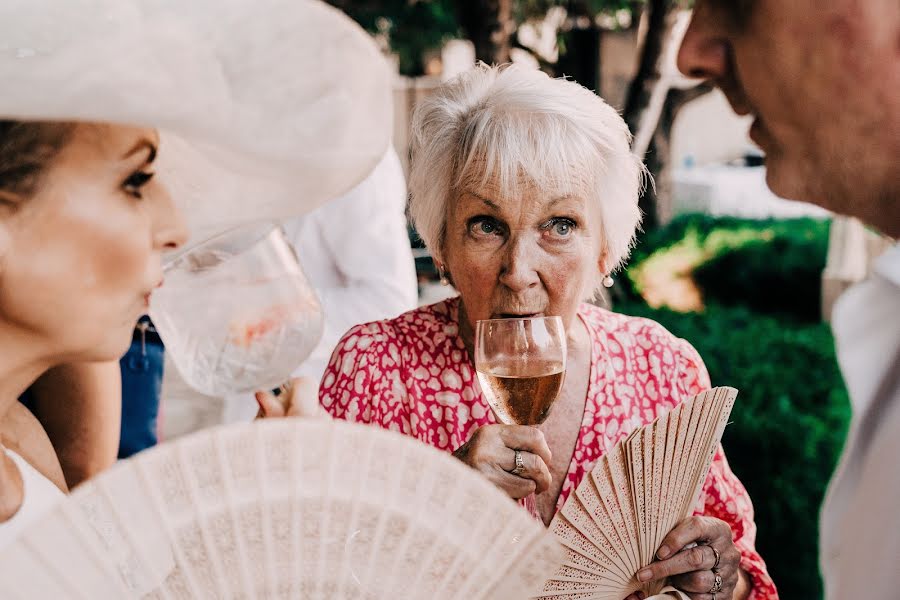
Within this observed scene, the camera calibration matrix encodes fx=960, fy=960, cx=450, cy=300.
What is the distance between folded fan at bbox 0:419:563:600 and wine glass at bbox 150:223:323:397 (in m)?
0.79

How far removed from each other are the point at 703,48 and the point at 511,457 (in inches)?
35.8

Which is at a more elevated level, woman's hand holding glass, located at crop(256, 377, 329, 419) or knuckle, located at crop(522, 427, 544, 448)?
woman's hand holding glass, located at crop(256, 377, 329, 419)

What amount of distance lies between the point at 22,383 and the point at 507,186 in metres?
1.24

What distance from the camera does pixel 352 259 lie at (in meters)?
3.63

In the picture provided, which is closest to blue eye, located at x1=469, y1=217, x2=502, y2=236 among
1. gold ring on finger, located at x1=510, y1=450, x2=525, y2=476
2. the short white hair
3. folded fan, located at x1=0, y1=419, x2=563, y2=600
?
the short white hair

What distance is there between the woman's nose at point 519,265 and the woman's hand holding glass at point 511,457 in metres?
0.47

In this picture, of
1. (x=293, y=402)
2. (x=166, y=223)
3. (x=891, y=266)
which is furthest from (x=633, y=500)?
(x=166, y=223)

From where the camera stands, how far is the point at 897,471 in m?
1.23

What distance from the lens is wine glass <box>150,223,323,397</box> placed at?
6.39ft

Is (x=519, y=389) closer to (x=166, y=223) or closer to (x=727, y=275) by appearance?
(x=166, y=223)

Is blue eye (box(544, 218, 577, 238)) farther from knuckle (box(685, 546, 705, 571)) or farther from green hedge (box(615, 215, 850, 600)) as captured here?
green hedge (box(615, 215, 850, 600))

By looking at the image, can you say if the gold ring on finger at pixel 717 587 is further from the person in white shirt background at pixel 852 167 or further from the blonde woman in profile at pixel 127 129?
the blonde woman in profile at pixel 127 129

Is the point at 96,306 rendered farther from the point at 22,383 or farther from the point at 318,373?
the point at 318,373

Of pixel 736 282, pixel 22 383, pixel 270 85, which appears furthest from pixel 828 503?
pixel 736 282
